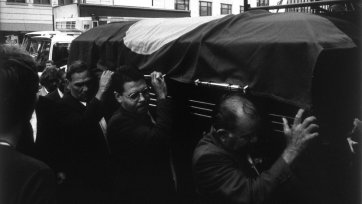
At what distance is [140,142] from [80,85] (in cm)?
114

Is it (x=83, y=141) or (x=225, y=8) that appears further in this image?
(x=225, y=8)

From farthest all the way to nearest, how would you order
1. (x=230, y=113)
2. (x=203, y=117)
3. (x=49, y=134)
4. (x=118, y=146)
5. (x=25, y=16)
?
(x=25, y=16) < (x=49, y=134) < (x=203, y=117) < (x=118, y=146) < (x=230, y=113)

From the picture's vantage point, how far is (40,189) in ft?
4.73

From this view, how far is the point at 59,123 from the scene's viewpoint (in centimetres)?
309

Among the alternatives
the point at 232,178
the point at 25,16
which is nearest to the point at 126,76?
the point at 232,178

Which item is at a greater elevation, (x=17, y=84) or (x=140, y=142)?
(x=17, y=84)

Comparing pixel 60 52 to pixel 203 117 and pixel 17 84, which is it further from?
pixel 17 84

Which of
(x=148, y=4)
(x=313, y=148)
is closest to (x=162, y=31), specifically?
(x=313, y=148)

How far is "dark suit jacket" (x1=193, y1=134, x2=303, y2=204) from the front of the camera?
190cm

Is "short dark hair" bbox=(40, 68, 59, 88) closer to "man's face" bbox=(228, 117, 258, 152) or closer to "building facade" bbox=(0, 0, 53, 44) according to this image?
"man's face" bbox=(228, 117, 258, 152)

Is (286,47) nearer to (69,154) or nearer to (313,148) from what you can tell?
(313,148)

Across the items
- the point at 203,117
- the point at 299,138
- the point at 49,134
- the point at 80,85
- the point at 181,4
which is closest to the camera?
the point at 299,138

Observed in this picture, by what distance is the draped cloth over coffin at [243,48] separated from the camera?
7.07ft

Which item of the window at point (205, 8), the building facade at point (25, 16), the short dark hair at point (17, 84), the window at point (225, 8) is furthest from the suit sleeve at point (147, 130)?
the window at point (225, 8)
